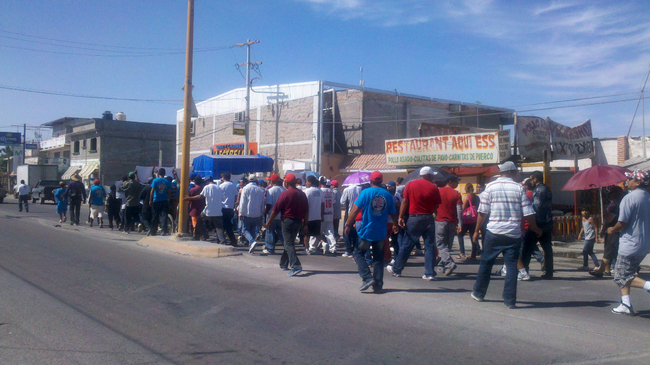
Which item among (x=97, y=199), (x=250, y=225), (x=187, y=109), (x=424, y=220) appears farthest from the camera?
(x=97, y=199)

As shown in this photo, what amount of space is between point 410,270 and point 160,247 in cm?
568

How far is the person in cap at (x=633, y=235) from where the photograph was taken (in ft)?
19.1

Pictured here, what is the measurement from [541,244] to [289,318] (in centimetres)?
480

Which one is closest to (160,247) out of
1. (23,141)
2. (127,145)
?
(127,145)

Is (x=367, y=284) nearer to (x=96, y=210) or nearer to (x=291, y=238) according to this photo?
(x=291, y=238)

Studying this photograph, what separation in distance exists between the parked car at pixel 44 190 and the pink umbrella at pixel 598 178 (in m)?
34.0

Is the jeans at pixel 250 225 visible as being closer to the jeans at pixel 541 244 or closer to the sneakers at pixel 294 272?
the sneakers at pixel 294 272

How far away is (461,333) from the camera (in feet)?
16.8

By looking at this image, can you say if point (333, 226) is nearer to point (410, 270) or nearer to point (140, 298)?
point (410, 270)

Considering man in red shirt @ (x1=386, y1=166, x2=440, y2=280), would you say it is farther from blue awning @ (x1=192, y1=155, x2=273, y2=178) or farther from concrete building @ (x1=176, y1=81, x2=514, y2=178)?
concrete building @ (x1=176, y1=81, x2=514, y2=178)

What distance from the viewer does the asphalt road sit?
4.53 meters

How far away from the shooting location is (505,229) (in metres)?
6.06

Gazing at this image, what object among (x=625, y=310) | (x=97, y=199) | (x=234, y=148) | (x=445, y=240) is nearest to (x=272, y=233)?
(x=445, y=240)

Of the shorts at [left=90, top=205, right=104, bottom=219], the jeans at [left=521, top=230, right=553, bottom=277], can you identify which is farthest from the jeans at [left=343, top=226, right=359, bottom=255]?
the shorts at [left=90, top=205, right=104, bottom=219]
